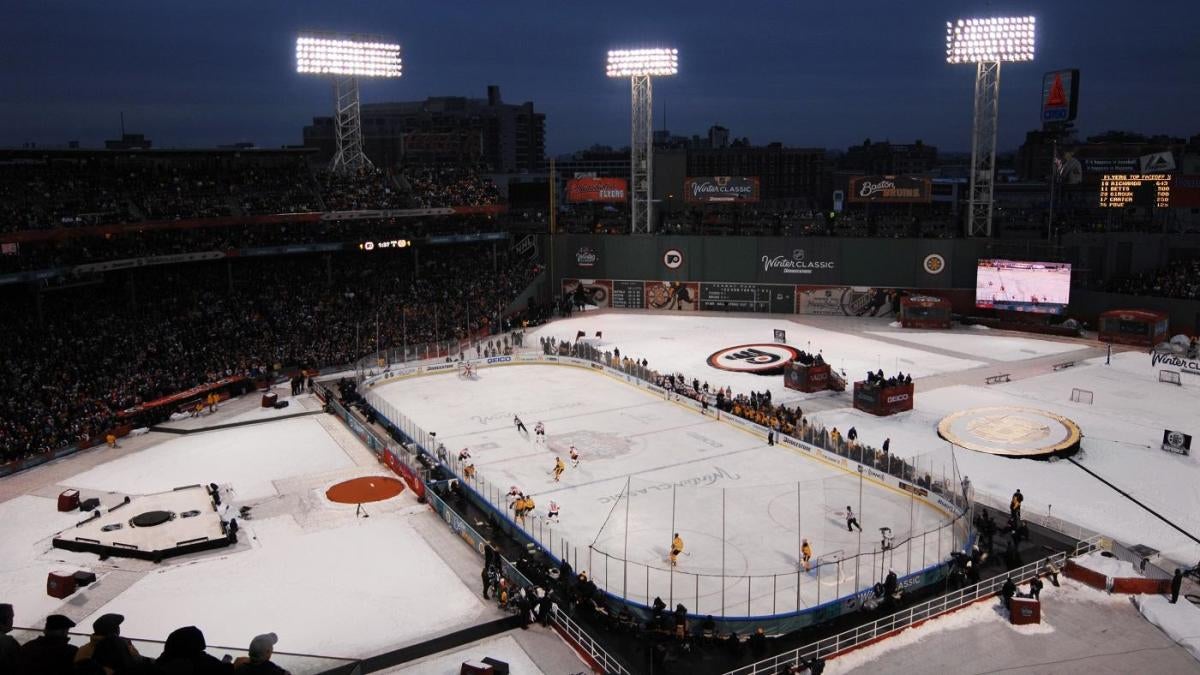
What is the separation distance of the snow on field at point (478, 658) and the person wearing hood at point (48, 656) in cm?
986

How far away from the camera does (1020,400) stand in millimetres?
37875

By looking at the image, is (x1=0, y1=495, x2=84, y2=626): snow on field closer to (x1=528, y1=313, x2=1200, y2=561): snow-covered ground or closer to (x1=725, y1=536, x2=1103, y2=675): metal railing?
(x1=725, y1=536, x2=1103, y2=675): metal railing

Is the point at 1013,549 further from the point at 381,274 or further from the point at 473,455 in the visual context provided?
the point at 381,274

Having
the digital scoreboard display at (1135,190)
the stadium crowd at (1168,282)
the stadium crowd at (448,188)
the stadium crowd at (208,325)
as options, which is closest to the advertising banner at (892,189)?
the digital scoreboard display at (1135,190)

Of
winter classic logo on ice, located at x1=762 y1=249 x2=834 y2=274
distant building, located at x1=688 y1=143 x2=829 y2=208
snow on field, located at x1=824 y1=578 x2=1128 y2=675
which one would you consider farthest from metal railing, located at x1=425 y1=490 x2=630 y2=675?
distant building, located at x1=688 y1=143 x2=829 y2=208

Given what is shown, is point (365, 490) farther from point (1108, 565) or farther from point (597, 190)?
point (597, 190)

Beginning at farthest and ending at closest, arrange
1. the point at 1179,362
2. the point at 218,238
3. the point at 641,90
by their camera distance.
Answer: the point at 641,90 → the point at 218,238 → the point at 1179,362

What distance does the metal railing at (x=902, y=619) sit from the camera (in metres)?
17.3

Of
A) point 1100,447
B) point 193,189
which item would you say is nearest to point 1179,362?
point 1100,447

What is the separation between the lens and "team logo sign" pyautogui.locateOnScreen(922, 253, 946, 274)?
58062 mm

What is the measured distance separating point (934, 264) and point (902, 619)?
143 ft

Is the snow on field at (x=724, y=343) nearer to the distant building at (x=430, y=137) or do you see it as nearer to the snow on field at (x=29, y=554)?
the snow on field at (x=29, y=554)

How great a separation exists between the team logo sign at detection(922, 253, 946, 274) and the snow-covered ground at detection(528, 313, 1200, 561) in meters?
4.34

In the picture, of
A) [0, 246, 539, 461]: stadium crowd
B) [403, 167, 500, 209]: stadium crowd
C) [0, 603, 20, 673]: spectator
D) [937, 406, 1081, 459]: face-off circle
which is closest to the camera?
[0, 603, 20, 673]: spectator
